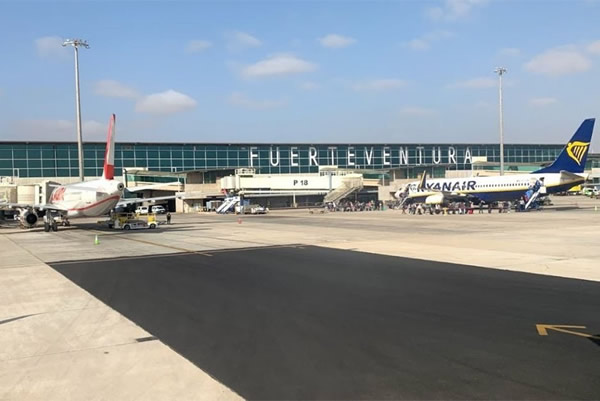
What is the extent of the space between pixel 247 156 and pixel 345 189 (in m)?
31.8

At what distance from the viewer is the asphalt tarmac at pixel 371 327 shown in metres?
6.98

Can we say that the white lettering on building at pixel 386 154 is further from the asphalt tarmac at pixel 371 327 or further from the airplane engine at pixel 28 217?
the asphalt tarmac at pixel 371 327

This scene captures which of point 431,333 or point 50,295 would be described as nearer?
point 431,333

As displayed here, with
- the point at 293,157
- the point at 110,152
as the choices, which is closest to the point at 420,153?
the point at 293,157

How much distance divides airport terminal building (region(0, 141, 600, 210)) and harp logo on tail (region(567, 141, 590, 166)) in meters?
44.8

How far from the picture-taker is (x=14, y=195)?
5722cm

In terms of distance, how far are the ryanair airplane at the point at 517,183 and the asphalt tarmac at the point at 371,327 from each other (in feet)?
160

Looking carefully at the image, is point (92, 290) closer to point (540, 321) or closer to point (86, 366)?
point (86, 366)

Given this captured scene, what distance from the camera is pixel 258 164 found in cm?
12244

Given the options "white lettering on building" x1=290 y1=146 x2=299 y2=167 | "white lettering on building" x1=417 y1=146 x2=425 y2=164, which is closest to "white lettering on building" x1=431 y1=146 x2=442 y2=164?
"white lettering on building" x1=417 y1=146 x2=425 y2=164

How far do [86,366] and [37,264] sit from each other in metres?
15.6

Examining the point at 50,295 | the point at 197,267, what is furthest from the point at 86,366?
the point at 197,267

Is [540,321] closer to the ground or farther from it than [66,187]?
closer to the ground

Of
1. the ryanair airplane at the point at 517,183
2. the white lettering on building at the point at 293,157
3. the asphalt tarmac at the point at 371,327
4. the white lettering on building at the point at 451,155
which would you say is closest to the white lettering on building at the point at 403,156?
the white lettering on building at the point at 451,155
